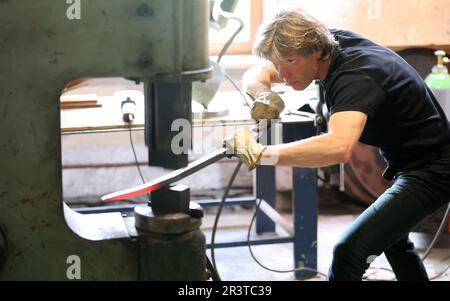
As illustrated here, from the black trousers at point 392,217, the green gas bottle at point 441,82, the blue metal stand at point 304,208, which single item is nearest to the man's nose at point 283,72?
the black trousers at point 392,217

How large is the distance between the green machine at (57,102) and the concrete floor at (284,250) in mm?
1632

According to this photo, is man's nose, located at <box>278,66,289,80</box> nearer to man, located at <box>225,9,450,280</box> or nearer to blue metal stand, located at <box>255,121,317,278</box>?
man, located at <box>225,9,450,280</box>

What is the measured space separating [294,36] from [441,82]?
1.41 meters

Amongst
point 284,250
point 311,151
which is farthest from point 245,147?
point 284,250

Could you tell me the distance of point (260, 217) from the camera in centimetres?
325

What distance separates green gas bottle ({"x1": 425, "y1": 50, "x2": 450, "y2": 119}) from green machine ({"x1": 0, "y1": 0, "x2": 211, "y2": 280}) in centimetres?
204

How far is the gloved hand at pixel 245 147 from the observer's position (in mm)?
1568

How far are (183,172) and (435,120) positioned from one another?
36.7 inches

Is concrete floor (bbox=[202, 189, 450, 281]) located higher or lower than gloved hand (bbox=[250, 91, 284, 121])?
lower

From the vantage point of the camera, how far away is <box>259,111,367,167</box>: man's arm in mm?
1613

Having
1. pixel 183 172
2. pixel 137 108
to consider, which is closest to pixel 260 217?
pixel 137 108

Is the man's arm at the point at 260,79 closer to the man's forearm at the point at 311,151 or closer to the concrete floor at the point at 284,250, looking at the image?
the man's forearm at the point at 311,151

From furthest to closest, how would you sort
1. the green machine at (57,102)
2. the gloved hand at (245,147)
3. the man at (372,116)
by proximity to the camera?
1. the man at (372,116)
2. the gloved hand at (245,147)
3. the green machine at (57,102)

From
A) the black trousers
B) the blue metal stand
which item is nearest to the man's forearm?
the black trousers
